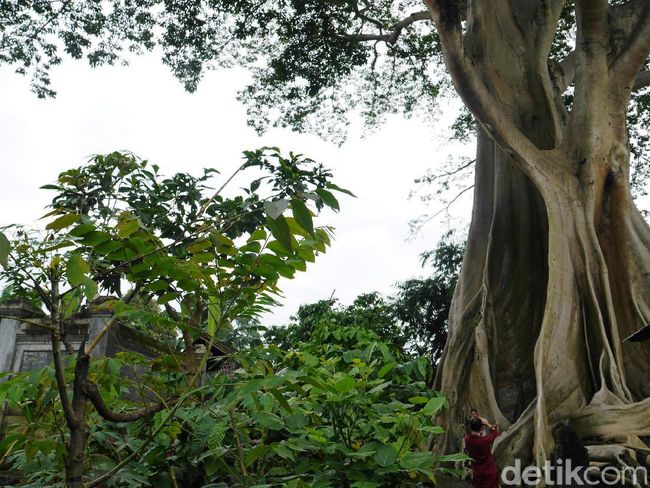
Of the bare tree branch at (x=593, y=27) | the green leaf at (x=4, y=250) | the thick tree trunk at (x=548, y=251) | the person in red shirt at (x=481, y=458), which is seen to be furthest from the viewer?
the bare tree branch at (x=593, y=27)

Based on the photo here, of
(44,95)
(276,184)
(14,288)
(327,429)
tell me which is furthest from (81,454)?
(44,95)

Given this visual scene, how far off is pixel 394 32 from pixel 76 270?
865 centimetres

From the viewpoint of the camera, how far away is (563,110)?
638cm

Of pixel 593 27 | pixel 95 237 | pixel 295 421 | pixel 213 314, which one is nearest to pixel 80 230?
pixel 95 237

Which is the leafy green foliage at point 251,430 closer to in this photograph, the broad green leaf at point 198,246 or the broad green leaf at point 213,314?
the broad green leaf at point 213,314

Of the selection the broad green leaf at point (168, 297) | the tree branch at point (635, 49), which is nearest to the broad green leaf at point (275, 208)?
A: the broad green leaf at point (168, 297)

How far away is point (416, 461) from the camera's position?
1.41m

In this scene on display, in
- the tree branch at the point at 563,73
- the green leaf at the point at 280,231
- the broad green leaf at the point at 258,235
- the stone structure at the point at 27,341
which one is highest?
the tree branch at the point at 563,73

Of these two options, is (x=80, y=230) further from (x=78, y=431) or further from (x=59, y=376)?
(x=78, y=431)

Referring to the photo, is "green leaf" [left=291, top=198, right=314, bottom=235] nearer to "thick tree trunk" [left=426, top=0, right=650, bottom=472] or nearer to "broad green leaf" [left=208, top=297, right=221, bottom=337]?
"broad green leaf" [left=208, top=297, right=221, bottom=337]

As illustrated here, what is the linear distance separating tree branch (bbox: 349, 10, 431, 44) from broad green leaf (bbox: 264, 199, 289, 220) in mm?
7879

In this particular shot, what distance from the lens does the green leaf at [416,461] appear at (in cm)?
140

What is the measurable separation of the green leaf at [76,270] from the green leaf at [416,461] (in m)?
0.88

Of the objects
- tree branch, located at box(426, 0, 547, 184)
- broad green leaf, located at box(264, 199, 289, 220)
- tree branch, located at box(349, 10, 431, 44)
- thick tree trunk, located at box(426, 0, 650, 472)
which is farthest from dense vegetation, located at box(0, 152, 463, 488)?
tree branch, located at box(349, 10, 431, 44)
